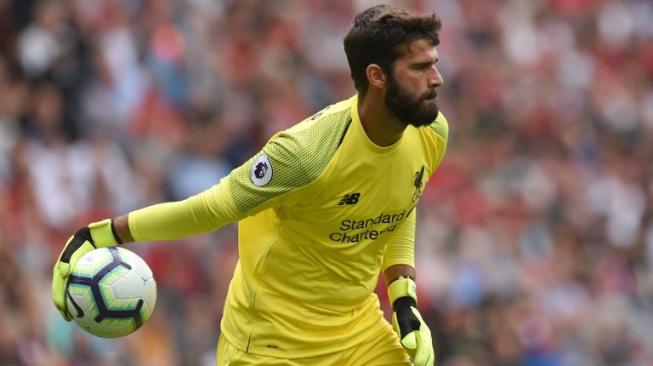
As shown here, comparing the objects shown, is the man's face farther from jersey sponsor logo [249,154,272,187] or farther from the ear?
jersey sponsor logo [249,154,272,187]

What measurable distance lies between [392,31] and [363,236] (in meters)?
0.97

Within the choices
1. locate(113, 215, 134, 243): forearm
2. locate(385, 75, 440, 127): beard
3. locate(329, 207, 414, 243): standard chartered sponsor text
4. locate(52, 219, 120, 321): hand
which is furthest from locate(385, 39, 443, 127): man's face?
locate(52, 219, 120, 321): hand

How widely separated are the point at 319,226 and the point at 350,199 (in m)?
0.20

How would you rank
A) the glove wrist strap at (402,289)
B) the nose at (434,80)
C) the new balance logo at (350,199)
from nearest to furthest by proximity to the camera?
the nose at (434,80)
the new balance logo at (350,199)
the glove wrist strap at (402,289)

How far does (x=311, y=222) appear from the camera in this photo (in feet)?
23.4

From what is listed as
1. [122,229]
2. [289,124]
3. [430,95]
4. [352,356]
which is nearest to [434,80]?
[430,95]

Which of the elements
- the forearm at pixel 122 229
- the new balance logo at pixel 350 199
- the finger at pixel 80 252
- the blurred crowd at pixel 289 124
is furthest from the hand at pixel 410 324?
the blurred crowd at pixel 289 124

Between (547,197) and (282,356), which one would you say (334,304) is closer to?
(282,356)

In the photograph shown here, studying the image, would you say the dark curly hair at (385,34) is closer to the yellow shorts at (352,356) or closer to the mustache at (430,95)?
the mustache at (430,95)

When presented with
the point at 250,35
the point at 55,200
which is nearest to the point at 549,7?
the point at 250,35

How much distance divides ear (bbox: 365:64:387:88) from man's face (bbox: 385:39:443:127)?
34 mm

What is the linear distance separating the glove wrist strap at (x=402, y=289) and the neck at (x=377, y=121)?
881 millimetres

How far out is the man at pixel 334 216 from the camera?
6.90 meters

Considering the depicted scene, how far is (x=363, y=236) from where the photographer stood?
723 cm
